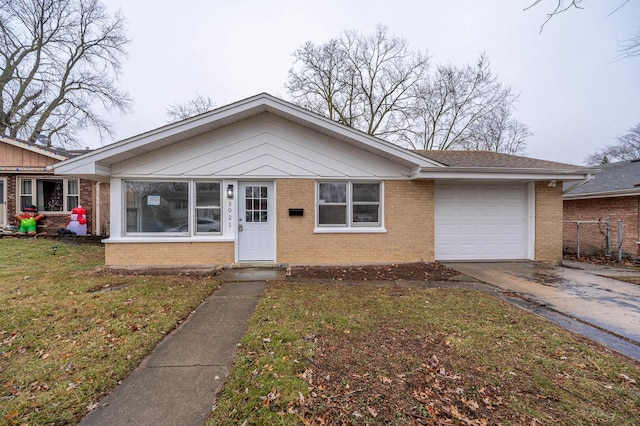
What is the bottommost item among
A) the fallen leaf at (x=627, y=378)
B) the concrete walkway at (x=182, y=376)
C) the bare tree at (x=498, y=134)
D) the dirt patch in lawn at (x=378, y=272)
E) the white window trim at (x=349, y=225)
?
the concrete walkway at (x=182, y=376)

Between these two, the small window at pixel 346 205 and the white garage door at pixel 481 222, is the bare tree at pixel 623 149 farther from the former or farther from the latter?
the small window at pixel 346 205

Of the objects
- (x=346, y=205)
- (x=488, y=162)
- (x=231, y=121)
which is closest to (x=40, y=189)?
(x=231, y=121)

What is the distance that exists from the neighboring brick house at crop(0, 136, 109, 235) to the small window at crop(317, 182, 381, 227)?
11537 millimetres

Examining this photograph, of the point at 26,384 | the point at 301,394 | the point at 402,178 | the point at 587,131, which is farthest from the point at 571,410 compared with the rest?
the point at 587,131

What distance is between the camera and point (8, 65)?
19.3m

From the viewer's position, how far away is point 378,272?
23.5ft

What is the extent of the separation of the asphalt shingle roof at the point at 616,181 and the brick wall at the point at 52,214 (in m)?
21.3

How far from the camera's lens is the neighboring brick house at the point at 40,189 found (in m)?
12.3

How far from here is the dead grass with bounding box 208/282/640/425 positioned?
2262mm

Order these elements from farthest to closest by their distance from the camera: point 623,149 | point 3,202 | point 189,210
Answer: point 623,149, point 3,202, point 189,210

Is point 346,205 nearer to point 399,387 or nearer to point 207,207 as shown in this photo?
point 207,207

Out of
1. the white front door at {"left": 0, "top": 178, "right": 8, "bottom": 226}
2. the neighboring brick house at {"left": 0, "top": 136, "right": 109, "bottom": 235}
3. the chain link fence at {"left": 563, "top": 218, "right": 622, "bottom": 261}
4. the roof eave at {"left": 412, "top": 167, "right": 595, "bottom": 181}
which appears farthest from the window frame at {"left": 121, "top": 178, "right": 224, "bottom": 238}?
the chain link fence at {"left": 563, "top": 218, "right": 622, "bottom": 261}

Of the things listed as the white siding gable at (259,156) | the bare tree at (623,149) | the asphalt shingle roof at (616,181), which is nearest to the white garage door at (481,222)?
the white siding gable at (259,156)

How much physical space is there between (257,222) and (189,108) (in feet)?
72.2
